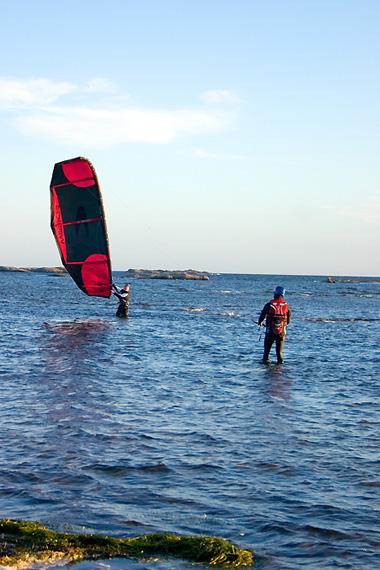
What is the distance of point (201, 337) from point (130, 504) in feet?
65.9

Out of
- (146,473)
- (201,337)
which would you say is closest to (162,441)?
(146,473)

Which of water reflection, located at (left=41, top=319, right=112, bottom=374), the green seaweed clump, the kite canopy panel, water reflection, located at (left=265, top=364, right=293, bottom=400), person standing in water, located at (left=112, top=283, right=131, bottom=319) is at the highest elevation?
the kite canopy panel

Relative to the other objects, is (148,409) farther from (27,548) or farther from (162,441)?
(27,548)

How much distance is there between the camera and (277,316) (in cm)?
1997

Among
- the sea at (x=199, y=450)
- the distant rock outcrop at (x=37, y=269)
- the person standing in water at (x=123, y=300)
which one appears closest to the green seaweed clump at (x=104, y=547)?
the sea at (x=199, y=450)

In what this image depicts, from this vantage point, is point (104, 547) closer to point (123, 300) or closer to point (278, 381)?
point (278, 381)

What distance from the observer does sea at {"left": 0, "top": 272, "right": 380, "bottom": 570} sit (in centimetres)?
747

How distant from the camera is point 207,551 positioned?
259 inches

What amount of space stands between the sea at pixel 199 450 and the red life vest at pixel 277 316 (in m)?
1.00

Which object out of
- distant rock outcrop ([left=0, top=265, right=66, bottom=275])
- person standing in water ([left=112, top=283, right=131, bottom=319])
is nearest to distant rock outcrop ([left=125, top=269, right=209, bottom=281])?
distant rock outcrop ([left=0, top=265, right=66, bottom=275])

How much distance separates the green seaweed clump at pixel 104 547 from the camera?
21.1ft

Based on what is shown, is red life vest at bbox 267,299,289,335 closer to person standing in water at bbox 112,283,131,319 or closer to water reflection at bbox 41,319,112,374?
water reflection at bbox 41,319,112,374

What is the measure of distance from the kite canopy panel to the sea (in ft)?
40.4

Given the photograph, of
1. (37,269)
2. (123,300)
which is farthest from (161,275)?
(123,300)
